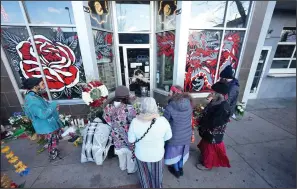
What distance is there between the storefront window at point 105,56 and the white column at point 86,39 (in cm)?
31

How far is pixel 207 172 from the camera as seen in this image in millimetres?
2359

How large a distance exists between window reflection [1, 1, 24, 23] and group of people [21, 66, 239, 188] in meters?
2.38

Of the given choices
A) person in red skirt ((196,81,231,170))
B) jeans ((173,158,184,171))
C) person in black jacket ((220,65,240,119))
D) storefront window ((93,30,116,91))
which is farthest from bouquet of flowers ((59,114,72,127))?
person in black jacket ((220,65,240,119))

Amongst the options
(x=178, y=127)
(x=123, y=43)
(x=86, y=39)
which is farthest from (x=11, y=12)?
(x=178, y=127)

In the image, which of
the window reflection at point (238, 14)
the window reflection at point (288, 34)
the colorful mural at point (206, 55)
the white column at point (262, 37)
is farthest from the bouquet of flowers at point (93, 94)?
the window reflection at point (288, 34)

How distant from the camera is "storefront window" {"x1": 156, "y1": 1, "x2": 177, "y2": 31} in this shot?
3.84m

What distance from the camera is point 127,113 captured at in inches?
79.0

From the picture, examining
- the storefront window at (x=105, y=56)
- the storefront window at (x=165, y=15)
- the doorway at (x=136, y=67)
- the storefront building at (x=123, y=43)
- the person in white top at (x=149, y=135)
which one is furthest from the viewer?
the doorway at (x=136, y=67)

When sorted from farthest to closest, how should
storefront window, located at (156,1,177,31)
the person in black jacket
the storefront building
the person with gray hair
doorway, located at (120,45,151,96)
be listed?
doorway, located at (120,45,151,96), storefront window, located at (156,1,177,31), the storefront building, the person in black jacket, the person with gray hair

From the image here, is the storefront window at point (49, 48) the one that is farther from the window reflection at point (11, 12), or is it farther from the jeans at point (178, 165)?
the jeans at point (178, 165)

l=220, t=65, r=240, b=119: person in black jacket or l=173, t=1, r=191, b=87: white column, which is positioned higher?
l=173, t=1, r=191, b=87: white column

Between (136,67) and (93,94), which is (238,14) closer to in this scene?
(136,67)

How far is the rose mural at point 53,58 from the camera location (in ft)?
10.9

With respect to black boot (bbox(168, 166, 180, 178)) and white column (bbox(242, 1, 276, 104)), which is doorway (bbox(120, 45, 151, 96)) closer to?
black boot (bbox(168, 166, 180, 178))
